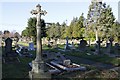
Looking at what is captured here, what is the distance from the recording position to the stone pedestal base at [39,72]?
13366 millimetres

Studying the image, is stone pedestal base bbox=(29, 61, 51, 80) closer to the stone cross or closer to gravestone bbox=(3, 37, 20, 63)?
the stone cross

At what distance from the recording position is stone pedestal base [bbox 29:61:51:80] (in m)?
13.4

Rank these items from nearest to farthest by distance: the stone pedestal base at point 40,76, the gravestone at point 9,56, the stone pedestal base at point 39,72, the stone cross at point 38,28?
1. the stone pedestal base at point 40,76
2. the stone pedestal base at point 39,72
3. the stone cross at point 38,28
4. the gravestone at point 9,56

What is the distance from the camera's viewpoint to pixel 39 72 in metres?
13.8

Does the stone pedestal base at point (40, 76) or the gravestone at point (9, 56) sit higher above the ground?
the gravestone at point (9, 56)

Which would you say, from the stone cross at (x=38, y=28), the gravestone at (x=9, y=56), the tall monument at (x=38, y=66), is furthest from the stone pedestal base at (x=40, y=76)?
the gravestone at (x=9, y=56)

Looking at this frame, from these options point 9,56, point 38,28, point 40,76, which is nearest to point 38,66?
point 40,76

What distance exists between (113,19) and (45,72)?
47120 mm

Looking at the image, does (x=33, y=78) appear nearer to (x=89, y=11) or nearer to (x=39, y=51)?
(x=39, y=51)

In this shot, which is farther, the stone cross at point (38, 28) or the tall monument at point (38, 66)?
the stone cross at point (38, 28)

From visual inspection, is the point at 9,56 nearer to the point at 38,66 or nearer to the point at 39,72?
the point at 38,66

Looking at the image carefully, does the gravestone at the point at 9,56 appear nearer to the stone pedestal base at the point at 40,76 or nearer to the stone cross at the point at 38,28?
the stone cross at the point at 38,28

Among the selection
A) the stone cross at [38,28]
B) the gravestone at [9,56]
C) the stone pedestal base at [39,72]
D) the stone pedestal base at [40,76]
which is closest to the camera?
the stone pedestal base at [40,76]

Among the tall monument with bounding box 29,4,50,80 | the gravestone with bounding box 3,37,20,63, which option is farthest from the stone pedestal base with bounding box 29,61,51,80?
the gravestone with bounding box 3,37,20,63
